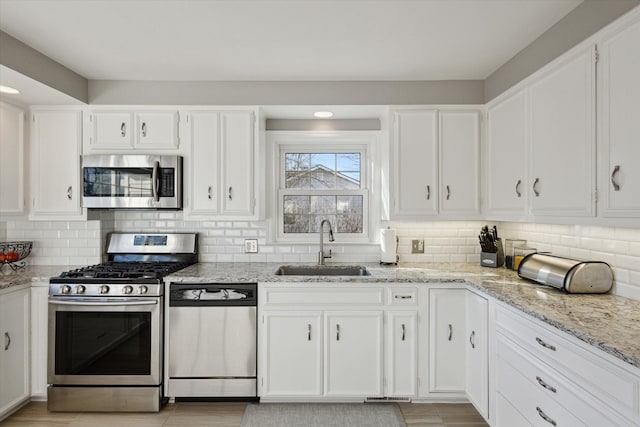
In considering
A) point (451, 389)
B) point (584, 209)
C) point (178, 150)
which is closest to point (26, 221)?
point (178, 150)

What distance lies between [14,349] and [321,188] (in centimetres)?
259

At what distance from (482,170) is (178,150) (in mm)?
2451

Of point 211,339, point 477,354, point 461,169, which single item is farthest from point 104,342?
point 461,169

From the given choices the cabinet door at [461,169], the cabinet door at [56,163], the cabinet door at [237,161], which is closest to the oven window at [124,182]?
the cabinet door at [56,163]

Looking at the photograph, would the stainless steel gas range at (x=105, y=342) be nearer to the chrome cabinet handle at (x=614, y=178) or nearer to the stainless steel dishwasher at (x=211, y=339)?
the stainless steel dishwasher at (x=211, y=339)

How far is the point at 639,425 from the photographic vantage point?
1.20m

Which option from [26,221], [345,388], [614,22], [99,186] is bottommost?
[345,388]

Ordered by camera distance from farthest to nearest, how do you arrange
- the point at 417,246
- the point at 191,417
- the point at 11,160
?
the point at 417,246, the point at 11,160, the point at 191,417

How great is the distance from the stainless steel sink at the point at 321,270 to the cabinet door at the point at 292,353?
59 cm

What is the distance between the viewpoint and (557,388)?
1.61 m

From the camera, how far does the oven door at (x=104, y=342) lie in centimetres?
261

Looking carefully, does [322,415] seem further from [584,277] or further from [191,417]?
[584,277]

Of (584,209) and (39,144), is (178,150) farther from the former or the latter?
(584,209)

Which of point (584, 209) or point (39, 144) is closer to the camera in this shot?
point (584, 209)
